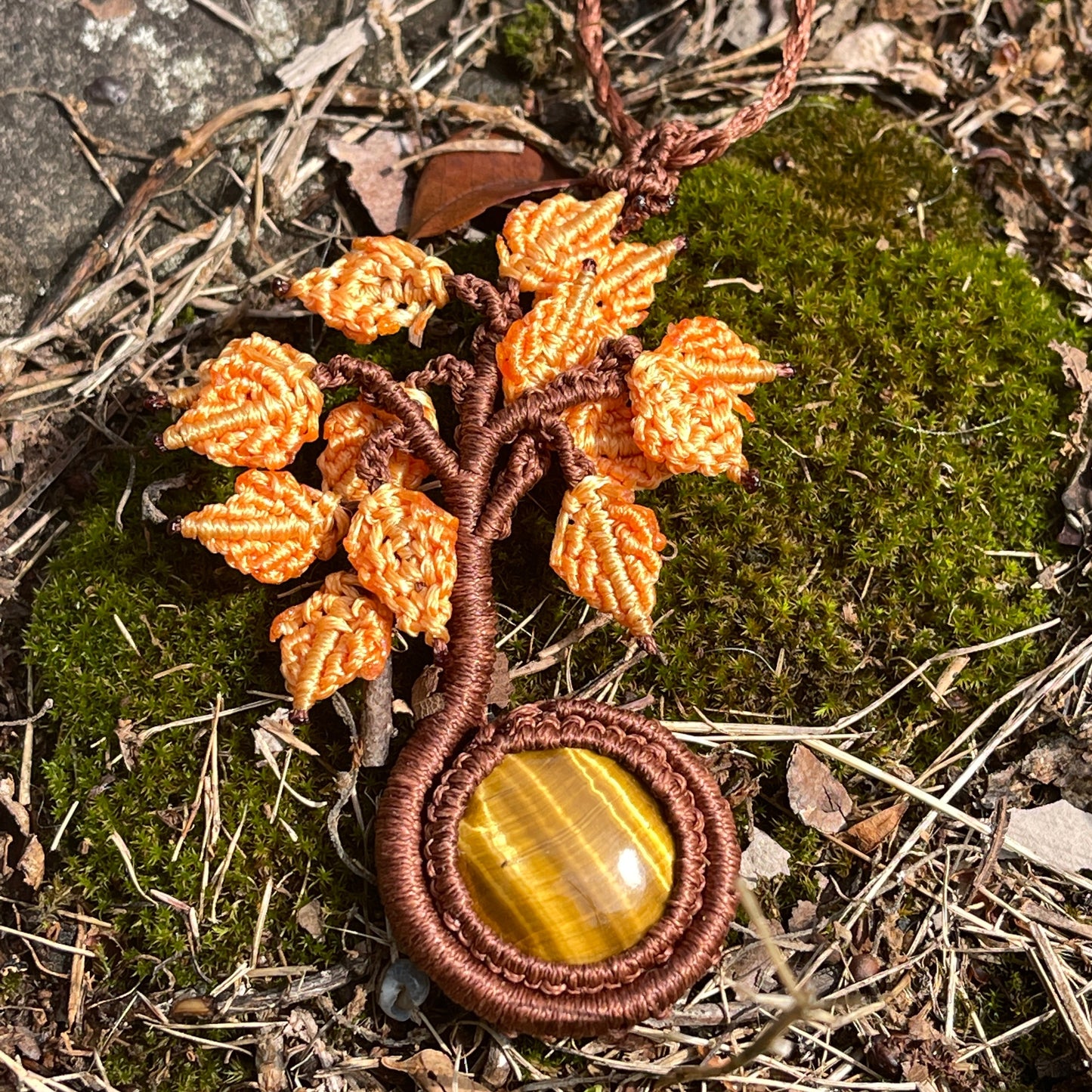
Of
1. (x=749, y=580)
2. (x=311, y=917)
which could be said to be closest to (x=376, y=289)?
(x=749, y=580)

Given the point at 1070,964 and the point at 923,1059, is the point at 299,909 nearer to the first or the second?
the point at 923,1059

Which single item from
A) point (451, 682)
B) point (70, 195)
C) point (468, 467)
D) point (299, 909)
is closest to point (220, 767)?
point (299, 909)

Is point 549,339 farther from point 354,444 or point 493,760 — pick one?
point 493,760

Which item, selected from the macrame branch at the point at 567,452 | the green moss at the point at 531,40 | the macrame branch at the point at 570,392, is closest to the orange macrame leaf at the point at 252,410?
the macrame branch at the point at 570,392

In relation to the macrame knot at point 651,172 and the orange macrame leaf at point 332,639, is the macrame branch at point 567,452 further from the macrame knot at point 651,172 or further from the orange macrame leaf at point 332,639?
the macrame knot at point 651,172

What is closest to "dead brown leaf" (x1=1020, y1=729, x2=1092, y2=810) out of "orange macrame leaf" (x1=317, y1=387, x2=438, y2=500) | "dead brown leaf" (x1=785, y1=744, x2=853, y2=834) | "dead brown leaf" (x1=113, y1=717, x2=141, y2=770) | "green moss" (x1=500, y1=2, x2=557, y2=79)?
"dead brown leaf" (x1=785, y1=744, x2=853, y2=834)

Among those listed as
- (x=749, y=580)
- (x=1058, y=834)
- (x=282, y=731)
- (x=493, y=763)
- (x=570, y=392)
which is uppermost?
(x=570, y=392)

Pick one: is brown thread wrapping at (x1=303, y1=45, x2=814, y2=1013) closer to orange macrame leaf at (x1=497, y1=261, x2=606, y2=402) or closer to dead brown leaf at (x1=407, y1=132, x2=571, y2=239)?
orange macrame leaf at (x1=497, y1=261, x2=606, y2=402)
